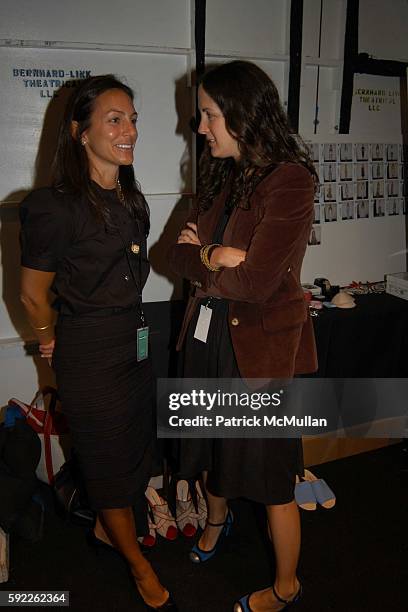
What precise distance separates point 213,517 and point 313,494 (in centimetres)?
62

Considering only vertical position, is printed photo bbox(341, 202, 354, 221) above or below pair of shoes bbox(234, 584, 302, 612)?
above

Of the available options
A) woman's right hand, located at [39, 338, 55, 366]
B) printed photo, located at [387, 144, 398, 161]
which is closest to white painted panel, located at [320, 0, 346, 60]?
printed photo, located at [387, 144, 398, 161]

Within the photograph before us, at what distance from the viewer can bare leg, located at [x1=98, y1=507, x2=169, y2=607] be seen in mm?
1650

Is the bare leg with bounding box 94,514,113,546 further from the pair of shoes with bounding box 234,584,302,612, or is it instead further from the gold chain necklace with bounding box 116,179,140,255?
the gold chain necklace with bounding box 116,179,140,255

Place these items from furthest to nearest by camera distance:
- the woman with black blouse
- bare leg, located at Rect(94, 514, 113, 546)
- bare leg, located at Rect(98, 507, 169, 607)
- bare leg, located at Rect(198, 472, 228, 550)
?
bare leg, located at Rect(94, 514, 113, 546), bare leg, located at Rect(198, 472, 228, 550), bare leg, located at Rect(98, 507, 169, 607), the woman with black blouse

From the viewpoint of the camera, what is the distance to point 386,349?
2523 millimetres

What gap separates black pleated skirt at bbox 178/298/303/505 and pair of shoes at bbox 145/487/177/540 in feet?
2.15

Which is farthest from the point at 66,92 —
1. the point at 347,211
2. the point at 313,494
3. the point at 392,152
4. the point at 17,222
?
the point at 313,494

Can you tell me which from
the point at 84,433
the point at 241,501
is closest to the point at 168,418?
the point at 84,433

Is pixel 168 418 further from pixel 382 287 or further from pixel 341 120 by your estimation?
pixel 341 120

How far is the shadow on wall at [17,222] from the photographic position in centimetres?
224

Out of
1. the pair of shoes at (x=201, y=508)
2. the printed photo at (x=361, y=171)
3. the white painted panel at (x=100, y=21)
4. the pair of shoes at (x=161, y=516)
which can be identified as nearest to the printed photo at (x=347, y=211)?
the printed photo at (x=361, y=171)

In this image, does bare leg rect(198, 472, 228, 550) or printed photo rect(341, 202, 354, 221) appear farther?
printed photo rect(341, 202, 354, 221)

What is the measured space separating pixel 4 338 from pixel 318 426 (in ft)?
5.07
